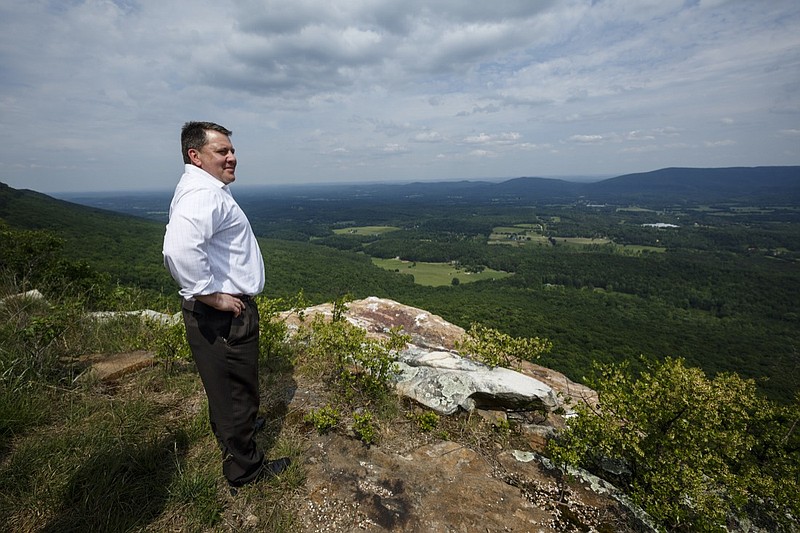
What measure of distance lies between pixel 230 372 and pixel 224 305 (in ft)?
1.89

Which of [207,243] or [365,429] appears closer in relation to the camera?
[207,243]

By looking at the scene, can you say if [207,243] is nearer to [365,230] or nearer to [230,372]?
[230,372]

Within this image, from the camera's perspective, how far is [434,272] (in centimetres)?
8806

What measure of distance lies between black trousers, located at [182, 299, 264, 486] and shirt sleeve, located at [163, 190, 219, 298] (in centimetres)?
31

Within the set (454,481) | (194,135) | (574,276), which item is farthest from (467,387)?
(574,276)

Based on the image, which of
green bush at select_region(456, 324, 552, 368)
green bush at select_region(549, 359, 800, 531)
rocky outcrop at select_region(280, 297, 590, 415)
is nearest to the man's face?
rocky outcrop at select_region(280, 297, 590, 415)

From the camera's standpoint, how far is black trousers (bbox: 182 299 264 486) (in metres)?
2.49

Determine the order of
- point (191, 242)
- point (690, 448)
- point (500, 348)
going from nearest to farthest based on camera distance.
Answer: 1. point (191, 242)
2. point (690, 448)
3. point (500, 348)

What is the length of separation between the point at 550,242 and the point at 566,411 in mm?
134218

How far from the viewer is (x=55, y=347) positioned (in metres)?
3.94

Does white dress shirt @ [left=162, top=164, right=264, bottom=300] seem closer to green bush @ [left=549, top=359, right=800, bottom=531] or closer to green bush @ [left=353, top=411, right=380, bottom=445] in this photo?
green bush @ [left=353, top=411, right=380, bottom=445]

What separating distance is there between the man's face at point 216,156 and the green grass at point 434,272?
70.8 m

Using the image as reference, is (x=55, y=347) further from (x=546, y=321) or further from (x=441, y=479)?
(x=546, y=321)

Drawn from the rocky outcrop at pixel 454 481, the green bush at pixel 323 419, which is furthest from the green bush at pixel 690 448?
the green bush at pixel 323 419
